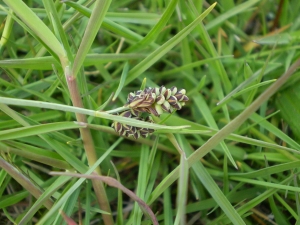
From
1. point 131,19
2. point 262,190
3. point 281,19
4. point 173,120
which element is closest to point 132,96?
point 173,120

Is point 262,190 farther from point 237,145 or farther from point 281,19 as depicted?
point 281,19

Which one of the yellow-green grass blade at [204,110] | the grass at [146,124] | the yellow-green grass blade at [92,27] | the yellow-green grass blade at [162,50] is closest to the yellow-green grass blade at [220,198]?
the grass at [146,124]

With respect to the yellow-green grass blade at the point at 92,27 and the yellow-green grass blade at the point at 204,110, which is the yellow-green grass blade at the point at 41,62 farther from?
the yellow-green grass blade at the point at 204,110

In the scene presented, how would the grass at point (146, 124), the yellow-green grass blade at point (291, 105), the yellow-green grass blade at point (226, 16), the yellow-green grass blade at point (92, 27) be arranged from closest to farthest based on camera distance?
the yellow-green grass blade at point (92, 27) < the grass at point (146, 124) < the yellow-green grass blade at point (291, 105) < the yellow-green grass blade at point (226, 16)

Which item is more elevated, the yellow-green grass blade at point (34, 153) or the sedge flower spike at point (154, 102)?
the sedge flower spike at point (154, 102)

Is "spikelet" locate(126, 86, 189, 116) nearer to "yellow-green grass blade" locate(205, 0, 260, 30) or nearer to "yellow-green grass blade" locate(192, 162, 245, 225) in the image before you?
"yellow-green grass blade" locate(192, 162, 245, 225)

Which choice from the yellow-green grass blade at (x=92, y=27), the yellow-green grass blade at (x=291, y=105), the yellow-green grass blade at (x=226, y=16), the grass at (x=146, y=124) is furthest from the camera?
the yellow-green grass blade at (x=226, y=16)

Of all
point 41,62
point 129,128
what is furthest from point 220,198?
point 41,62

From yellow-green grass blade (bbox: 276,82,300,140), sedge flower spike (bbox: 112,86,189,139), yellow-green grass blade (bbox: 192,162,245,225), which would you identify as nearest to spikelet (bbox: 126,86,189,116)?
sedge flower spike (bbox: 112,86,189,139)

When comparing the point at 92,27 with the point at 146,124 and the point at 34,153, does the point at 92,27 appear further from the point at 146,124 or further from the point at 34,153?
the point at 34,153
